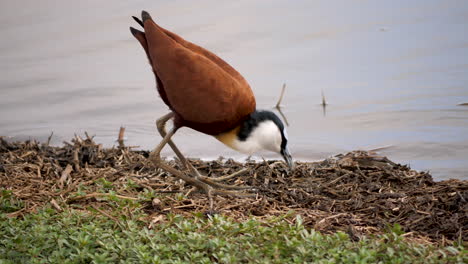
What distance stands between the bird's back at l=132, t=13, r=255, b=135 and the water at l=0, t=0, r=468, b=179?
1617 mm

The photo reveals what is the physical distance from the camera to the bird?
5.34m

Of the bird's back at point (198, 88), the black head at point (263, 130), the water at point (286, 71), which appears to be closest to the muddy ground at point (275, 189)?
the black head at point (263, 130)

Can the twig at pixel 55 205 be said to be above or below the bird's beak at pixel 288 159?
below

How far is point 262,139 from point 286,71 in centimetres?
349

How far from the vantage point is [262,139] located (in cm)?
554

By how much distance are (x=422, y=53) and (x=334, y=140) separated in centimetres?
243

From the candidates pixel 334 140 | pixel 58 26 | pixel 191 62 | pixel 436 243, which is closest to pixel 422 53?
pixel 334 140

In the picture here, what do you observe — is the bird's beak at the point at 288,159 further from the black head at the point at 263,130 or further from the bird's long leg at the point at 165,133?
the bird's long leg at the point at 165,133

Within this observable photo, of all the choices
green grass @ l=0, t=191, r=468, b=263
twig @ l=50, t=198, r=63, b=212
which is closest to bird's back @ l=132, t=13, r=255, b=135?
green grass @ l=0, t=191, r=468, b=263

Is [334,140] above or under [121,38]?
under

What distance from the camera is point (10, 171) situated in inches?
225

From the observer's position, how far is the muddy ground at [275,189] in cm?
463

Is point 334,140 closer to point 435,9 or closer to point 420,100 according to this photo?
point 420,100

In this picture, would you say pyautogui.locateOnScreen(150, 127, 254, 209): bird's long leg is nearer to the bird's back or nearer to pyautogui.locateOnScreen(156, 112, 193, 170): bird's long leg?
pyautogui.locateOnScreen(156, 112, 193, 170): bird's long leg
